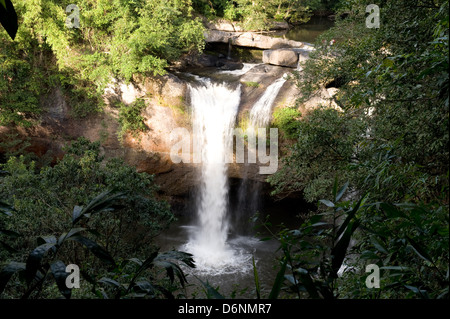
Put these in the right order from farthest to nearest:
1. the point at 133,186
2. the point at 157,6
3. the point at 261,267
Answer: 1. the point at 157,6
2. the point at 261,267
3. the point at 133,186

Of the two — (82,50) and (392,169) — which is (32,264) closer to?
(392,169)

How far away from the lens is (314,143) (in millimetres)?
5754

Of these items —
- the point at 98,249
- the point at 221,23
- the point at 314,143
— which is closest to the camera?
the point at 98,249

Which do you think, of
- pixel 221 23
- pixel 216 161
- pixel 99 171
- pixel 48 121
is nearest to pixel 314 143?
pixel 99 171

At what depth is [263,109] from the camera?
41.8 feet

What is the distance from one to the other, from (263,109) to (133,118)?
16.3ft

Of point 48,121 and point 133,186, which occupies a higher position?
point 48,121

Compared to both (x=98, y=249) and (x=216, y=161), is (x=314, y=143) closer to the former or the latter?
(x=98, y=249)

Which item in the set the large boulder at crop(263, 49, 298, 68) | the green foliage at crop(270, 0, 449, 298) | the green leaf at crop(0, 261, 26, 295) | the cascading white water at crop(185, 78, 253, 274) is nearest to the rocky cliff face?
the cascading white water at crop(185, 78, 253, 274)

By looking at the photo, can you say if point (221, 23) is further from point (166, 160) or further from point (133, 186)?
point (133, 186)

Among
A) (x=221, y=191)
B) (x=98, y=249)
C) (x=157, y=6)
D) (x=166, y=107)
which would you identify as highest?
(x=157, y=6)

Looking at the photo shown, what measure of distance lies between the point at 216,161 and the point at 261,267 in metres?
4.47

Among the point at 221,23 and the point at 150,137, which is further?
the point at 221,23

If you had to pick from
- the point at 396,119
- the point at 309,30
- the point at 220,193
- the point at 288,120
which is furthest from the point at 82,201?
the point at 309,30
